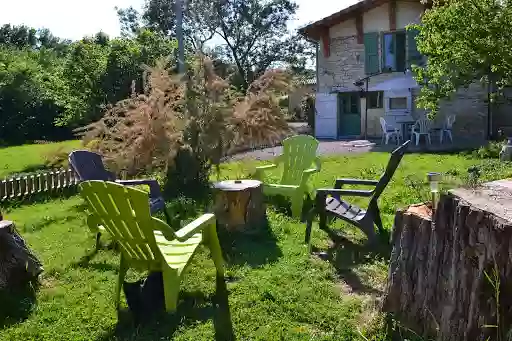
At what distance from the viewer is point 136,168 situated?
747cm

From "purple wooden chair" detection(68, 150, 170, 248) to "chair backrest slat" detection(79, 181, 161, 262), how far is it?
1.72 meters

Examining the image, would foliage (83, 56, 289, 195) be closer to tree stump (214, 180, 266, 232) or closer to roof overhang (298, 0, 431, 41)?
tree stump (214, 180, 266, 232)

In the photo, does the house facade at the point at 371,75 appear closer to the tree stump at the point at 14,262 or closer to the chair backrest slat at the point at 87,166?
the chair backrest slat at the point at 87,166

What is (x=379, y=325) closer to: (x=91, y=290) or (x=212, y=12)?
(x=91, y=290)

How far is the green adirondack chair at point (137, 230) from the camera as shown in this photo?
128 inches

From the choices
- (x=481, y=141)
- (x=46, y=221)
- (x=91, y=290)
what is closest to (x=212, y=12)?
(x=481, y=141)

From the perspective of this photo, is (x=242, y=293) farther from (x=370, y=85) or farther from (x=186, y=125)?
(x=370, y=85)

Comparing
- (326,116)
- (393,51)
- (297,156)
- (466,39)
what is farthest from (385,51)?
(297,156)

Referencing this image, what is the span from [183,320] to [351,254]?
1898mm

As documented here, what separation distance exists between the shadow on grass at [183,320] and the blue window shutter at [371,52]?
14.6 m

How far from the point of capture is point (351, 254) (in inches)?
185

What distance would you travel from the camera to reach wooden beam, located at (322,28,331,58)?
17.9 meters

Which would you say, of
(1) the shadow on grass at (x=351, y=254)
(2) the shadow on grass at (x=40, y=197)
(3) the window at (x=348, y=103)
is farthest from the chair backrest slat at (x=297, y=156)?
(3) the window at (x=348, y=103)

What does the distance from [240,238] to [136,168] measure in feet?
8.95
